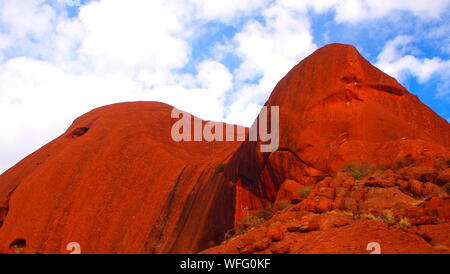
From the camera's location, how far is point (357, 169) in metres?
13.8

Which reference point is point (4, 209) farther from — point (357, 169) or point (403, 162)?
point (403, 162)

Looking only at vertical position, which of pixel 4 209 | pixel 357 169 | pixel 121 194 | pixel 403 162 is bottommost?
pixel 4 209

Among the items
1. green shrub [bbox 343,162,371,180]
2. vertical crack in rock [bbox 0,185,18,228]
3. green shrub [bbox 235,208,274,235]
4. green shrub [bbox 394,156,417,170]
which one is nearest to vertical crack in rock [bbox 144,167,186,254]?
green shrub [bbox 235,208,274,235]

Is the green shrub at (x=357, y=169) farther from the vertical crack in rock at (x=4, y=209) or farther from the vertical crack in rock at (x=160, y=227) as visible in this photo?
the vertical crack in rock at (x=4, y=209)

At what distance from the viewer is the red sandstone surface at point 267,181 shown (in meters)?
9.62

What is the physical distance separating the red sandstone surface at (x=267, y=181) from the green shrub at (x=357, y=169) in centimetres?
4

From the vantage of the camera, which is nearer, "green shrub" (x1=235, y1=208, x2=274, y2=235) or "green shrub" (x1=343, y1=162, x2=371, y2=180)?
"green shrub" (x1=343, y1=162, x2=371, y2=180)

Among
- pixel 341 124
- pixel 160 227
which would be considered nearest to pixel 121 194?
pixel 160 227

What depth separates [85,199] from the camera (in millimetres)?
29297

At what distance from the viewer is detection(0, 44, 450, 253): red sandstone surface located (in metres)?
9.62

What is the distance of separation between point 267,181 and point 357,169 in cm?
502

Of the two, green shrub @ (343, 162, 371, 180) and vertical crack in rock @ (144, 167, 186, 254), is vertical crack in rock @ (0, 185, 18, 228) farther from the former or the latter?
green shrub @ (343, 162, 371, 180)

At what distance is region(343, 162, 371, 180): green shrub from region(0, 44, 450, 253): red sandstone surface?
4cm
